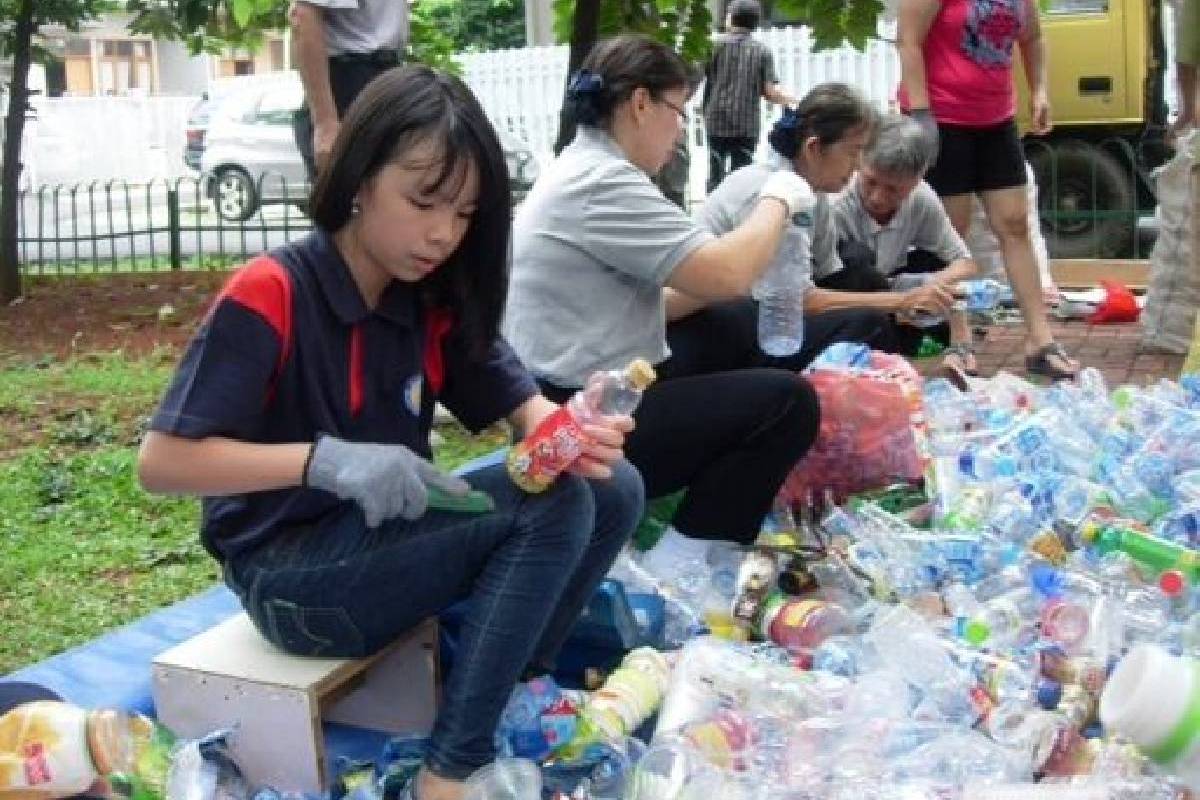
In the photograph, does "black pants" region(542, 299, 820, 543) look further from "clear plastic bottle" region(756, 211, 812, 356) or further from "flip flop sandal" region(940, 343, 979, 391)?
"flip flop sandal" region(940, 343, 979, 391)

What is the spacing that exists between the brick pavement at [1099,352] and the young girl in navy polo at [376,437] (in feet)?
12.3

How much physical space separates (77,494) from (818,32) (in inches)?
129

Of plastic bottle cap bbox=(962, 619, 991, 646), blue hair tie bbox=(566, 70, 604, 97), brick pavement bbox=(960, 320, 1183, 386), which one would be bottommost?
plastic bottle cap bbox=(962, 619, 991, 646)

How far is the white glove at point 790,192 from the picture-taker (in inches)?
134

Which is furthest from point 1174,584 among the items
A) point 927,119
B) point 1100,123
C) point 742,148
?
point 742,148

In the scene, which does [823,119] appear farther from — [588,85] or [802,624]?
[802,624]

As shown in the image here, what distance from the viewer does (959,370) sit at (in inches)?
196

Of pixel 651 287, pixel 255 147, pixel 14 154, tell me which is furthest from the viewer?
pixel 255 147

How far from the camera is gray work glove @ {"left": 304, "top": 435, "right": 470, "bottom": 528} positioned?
2258 millimetres

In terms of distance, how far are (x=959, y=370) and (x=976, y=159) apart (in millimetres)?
1373

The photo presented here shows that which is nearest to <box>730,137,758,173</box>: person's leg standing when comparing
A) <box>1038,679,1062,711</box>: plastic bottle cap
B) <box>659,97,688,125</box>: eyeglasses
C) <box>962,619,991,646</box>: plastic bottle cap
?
<box>659,97,688,125</box>: eyeglasses

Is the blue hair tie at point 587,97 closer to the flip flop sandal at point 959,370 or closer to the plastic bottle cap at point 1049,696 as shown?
the plastic bottle cap at point 1049,696

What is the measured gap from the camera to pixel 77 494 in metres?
4.86

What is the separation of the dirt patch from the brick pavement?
3.92 metres
